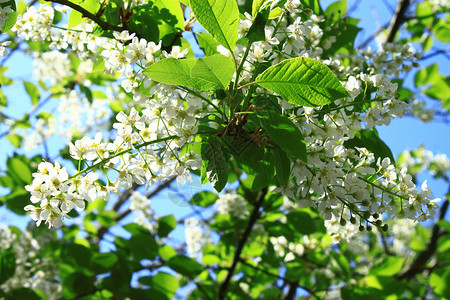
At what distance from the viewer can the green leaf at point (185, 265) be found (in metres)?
2.52

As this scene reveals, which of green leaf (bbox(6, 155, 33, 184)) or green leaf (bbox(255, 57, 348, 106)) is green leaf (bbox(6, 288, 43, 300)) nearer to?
green leaf (bbox(6, 155, 33, 184))

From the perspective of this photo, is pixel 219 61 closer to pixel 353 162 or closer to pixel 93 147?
pixel 93 147

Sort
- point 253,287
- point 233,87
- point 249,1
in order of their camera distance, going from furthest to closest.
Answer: point 253,287 → point 249,1 → point 233,87

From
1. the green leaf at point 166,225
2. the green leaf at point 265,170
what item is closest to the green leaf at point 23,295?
the green leaf at point 166,225

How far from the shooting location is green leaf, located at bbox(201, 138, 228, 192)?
3.87 feet

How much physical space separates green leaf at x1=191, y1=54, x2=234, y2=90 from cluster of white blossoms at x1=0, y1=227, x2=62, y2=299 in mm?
2809

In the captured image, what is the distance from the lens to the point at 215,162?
3.93 feet

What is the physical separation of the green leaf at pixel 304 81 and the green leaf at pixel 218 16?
17 centimetres

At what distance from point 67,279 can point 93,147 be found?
2103 millimetres

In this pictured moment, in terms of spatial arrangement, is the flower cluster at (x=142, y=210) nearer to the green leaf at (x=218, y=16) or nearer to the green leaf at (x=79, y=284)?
the green leaf at (x=79, y=284)

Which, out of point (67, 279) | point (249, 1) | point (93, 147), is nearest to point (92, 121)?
point (67, 279)

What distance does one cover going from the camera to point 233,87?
112 cm

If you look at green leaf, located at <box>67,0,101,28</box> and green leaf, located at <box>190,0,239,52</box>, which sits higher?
green leaf, located at <box>67,0,101,28</box>

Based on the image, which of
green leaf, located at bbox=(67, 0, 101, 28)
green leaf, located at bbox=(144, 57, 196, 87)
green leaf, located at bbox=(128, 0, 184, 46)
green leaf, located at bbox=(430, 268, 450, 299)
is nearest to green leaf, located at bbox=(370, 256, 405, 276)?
green leaf, located at bbox=(430, 268, 450, 299)
